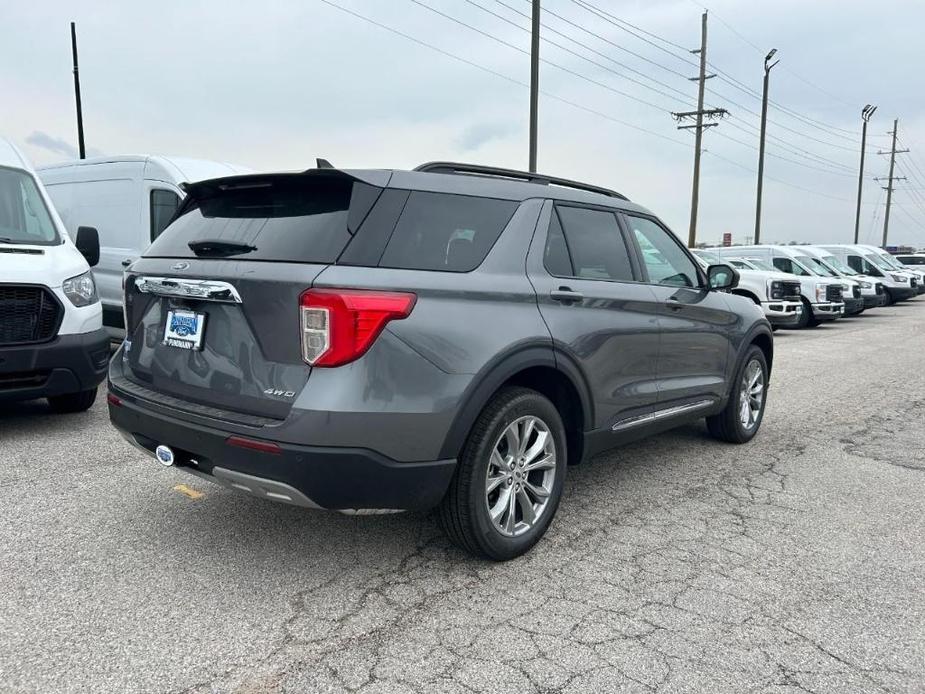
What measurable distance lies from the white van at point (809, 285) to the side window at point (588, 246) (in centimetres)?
1258

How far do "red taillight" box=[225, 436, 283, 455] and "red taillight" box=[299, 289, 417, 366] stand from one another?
0.34m

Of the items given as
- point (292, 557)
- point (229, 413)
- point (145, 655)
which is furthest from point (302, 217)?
point (145, 655)

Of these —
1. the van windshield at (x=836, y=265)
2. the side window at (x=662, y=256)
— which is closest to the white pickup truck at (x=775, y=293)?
the van windshield at (x=836, y=265)

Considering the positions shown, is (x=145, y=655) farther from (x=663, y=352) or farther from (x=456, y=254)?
(x=663, y=352)

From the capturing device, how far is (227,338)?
9.55ft

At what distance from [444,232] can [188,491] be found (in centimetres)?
224

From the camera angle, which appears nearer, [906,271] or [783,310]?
[783,310]

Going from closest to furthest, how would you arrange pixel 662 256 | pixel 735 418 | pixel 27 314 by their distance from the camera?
pixel 662 256, pixel 27 314, pixel 735 418

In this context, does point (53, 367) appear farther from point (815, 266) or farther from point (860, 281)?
point (860, 281)

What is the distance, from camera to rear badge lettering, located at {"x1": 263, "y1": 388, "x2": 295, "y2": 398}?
271 cm

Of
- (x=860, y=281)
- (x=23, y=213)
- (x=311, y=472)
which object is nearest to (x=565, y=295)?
(x=311, y=472)

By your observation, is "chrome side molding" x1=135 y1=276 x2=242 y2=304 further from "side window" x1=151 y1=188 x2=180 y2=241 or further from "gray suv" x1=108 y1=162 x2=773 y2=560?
"side window" x1=151 y1=188 x2=180 y2=241

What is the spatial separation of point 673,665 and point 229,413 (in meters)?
1.90

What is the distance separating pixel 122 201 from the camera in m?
8.68
